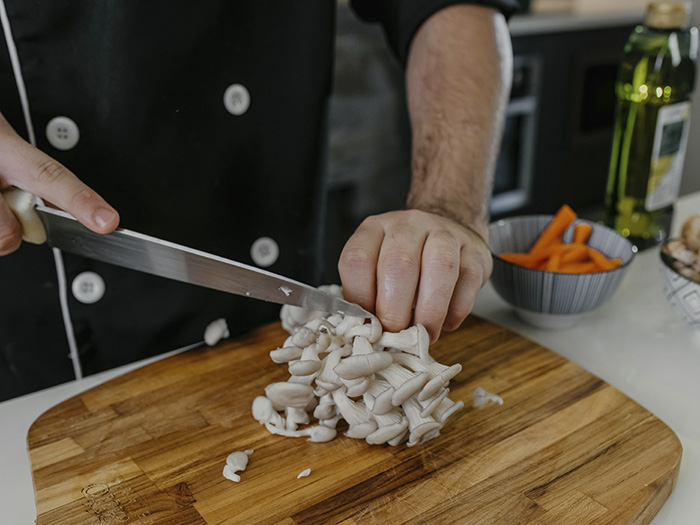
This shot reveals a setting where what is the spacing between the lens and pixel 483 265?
86cm

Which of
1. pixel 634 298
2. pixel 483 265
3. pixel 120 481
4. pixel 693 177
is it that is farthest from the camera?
Result: pixel 693 177

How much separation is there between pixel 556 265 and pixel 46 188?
720 millimetres

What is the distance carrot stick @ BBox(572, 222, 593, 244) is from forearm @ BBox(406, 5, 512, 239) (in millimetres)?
152

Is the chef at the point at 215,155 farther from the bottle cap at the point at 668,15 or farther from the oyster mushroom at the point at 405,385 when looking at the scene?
the bottle cap at the point at 668,15

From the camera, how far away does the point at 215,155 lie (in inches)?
41.8

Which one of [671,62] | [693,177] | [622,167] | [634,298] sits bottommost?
[693,177]

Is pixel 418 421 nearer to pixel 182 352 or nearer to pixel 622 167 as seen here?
pixel 182 352

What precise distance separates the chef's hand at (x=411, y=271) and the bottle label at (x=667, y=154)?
0.56 m

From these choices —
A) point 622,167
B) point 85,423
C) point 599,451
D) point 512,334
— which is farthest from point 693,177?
point 85,423

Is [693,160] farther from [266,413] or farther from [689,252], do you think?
[266,413]

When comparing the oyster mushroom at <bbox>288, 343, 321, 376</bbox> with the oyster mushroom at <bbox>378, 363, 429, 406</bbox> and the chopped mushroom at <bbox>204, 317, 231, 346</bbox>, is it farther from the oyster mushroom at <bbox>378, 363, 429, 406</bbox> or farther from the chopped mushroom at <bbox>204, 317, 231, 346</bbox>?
the chopped mushroom at <bbox>204, 317, 231, 346</bbox>

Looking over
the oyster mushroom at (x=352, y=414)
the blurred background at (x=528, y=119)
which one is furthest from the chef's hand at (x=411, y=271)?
the blurred background at (x=528, y=119)

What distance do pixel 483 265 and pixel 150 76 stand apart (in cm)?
55

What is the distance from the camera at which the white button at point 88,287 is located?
3.29ft
